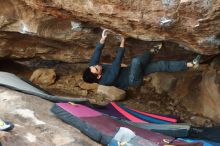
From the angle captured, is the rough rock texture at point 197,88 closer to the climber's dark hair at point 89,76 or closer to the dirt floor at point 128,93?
the dirt floor at point 128,93

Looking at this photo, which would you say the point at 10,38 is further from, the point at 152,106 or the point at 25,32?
the point at 152,106

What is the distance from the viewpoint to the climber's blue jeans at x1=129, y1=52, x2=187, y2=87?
15.9 ft

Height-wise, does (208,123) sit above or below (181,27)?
below

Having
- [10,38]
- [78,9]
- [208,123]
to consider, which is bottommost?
[208,123]

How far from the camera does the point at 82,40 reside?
563cm

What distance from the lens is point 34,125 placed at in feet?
13.6

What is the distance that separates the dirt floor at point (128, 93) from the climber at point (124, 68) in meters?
0.75

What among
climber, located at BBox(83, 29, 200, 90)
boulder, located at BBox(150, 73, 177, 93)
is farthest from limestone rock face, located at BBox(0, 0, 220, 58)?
boulder, located at BBox(150, 73, 177, 93)

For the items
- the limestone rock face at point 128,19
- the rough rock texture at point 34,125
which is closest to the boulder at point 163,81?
the limestone rock face at point 128,19

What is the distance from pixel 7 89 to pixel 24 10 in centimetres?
112

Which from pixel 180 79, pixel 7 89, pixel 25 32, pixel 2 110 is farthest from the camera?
pixel 180 79

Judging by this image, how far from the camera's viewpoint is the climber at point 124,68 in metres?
4.87

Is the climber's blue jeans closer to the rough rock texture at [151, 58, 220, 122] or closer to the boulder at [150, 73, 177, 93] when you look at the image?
the rough rock texture at [151, 58, 220, 122]

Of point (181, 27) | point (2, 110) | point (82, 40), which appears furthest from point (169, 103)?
point (2, 110)
